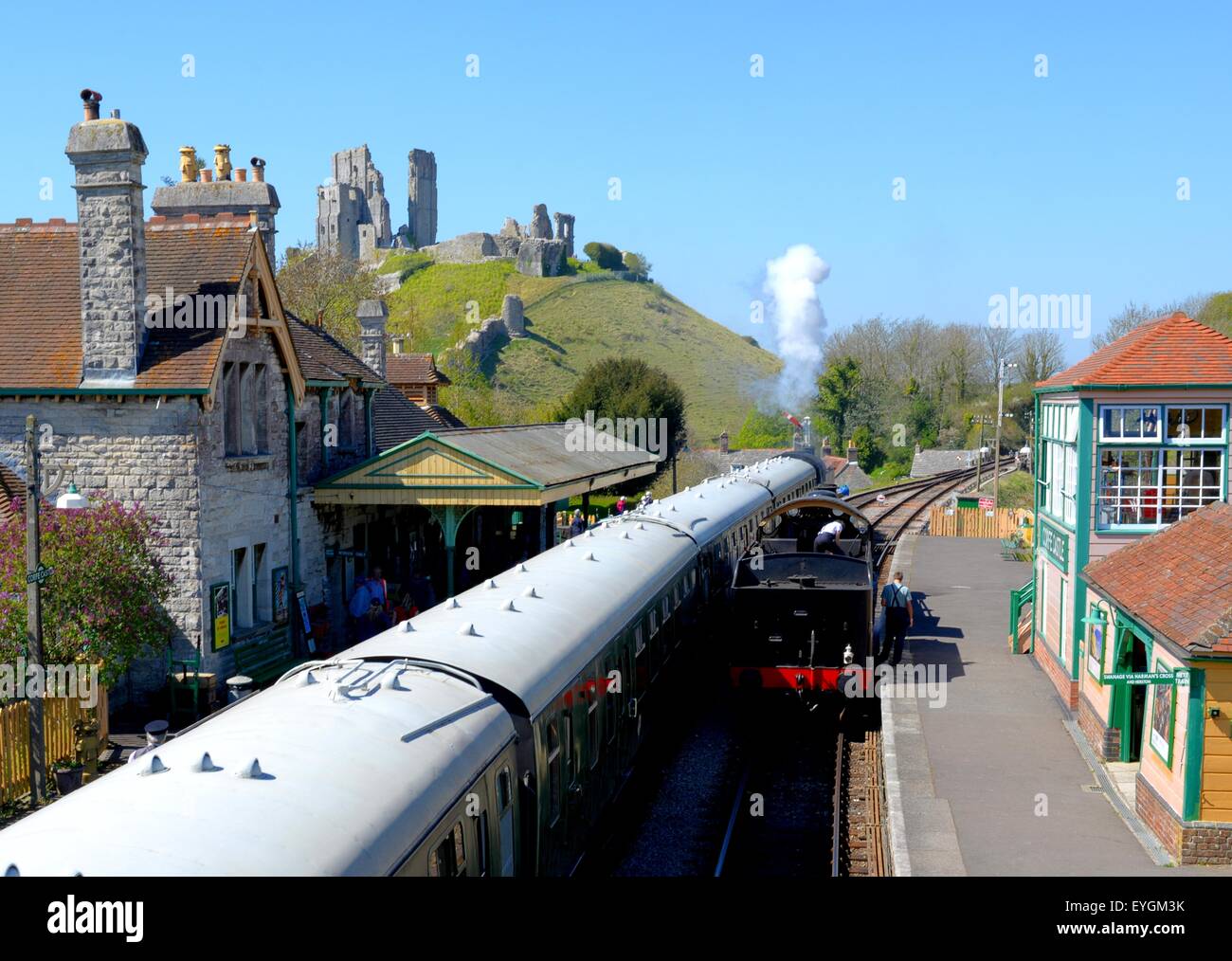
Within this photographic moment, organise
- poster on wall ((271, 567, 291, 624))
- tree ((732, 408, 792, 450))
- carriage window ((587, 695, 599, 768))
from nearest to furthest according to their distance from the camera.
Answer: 1. carriage window ((587, 695, 599, 768))
2. poster on wall ((271, 567, 291, 624))
3. tree ((732, 408, 792, 450))

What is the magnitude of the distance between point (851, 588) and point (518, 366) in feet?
257

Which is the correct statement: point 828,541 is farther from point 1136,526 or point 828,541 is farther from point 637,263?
point 637,263

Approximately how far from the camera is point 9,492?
16.2 meters

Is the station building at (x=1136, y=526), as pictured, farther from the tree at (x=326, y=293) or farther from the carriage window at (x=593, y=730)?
the tree at (x=326, y=293)

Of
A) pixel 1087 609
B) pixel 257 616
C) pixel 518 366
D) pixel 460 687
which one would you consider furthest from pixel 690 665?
pixel 518 366

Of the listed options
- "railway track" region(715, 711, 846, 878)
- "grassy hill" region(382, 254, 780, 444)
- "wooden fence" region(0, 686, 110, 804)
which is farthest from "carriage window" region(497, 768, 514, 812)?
"grassy hill" region(382, 254, 780, 444)

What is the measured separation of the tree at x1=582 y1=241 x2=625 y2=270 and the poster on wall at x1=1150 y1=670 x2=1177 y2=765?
126182 mm

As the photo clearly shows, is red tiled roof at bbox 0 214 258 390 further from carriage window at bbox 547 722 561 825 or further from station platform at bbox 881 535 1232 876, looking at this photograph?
station platform at bbox 881 535 1232 876

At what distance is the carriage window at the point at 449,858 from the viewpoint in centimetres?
569

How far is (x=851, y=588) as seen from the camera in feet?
49.9

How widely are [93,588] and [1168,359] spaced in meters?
13.9

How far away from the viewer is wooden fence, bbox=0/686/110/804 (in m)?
12.9

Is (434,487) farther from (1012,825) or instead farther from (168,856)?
(168,856)

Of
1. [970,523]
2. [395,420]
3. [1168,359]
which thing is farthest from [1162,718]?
[970,523]
